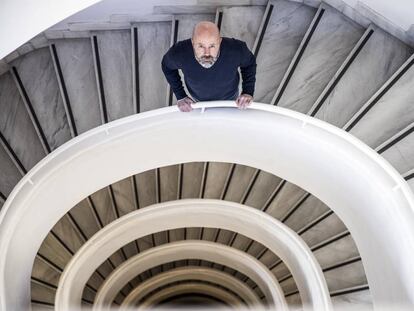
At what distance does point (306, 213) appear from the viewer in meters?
4.47

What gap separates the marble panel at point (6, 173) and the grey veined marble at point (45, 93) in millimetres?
356

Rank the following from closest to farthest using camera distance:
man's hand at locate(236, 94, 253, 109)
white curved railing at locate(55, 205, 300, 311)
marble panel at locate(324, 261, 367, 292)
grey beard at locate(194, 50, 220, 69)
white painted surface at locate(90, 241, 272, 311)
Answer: grey beard at locate(194, 50, 220, 69) → man's hand at locate(236, 94, 253, 109) → white curved railing at locate(55, 205, 300, 311) → marble panel at locate(324, 261, 367, 292) → white painted surface at locate(90, 241, 272, 311)

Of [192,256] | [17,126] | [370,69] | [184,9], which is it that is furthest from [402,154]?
[192,256]

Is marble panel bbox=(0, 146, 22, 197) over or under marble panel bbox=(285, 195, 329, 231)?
under

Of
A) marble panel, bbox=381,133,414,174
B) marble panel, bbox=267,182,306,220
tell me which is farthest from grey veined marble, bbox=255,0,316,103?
marble panel, bbox=267,182,306,220

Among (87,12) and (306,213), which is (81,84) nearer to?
(87,12)

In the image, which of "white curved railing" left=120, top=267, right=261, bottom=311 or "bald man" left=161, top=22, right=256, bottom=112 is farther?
"white curved railing" left=120, top=267, right=261, bottom=311

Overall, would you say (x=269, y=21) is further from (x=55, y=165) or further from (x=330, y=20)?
(x=55, y=165)

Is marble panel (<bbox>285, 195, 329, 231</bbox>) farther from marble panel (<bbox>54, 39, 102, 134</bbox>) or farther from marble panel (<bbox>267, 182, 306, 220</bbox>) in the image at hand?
marble panel (<bbox>54, 39, 102, 134</bbox>)

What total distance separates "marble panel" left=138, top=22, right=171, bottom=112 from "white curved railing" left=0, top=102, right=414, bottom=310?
0.43m

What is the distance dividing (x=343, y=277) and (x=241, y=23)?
267 centimetres

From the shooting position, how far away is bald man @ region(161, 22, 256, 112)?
239cm

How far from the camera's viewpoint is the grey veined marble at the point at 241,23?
346 cm

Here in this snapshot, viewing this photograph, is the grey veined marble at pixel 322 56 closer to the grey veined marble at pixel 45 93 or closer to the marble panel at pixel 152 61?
the marble panel at pixel 152 61
